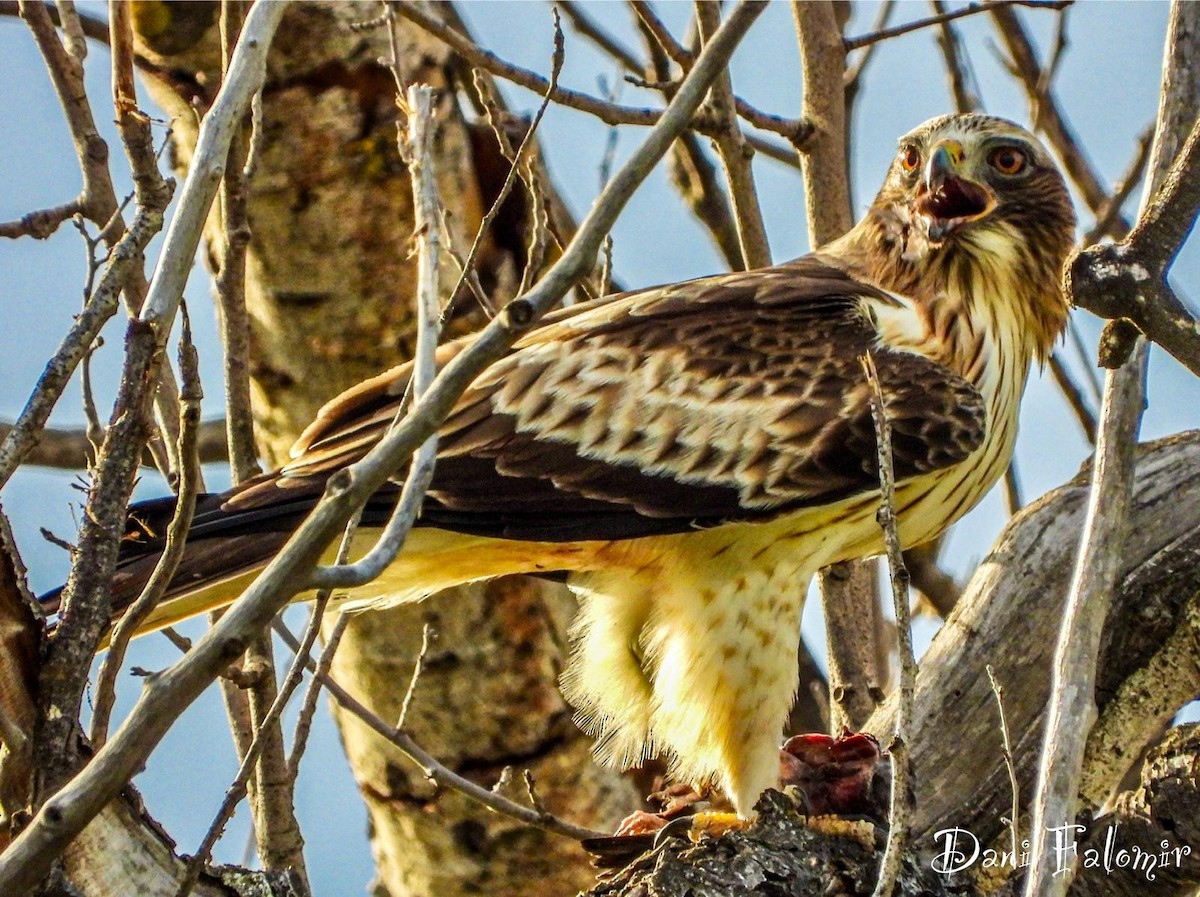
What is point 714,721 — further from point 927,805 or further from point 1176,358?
point 1176,358

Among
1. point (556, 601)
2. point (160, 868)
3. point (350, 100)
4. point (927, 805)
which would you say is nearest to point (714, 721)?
point (927, 805)

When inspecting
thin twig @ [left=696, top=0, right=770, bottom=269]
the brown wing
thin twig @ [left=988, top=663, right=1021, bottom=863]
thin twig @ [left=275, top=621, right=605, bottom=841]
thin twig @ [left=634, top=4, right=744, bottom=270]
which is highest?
thin twig @ [left=634, top=4, right=744, bottom=270]

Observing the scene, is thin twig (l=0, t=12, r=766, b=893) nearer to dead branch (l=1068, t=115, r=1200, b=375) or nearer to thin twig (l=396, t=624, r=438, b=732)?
dead branch (l=1068, t=115, r=1200, b=375)

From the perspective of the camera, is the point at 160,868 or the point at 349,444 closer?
the point at 160,868

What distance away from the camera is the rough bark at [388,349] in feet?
16.2

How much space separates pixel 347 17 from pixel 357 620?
1996mm

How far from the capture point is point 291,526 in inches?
151

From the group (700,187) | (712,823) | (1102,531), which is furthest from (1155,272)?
(700,187)

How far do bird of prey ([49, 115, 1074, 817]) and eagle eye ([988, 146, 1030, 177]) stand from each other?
562 mm

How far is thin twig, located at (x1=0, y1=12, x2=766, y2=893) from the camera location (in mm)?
2006

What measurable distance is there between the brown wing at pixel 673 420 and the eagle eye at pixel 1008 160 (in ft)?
2.71

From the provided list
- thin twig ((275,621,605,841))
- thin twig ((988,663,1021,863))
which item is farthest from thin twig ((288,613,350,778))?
thin twig ((988,663,1021,863))

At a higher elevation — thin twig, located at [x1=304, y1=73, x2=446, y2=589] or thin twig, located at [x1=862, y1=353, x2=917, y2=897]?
thin twig, located at [x1=304, y1=73, x2=446, y2=589]

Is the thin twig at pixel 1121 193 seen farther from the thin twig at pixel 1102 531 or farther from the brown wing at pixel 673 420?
the thin twig at pixel 1102 531
